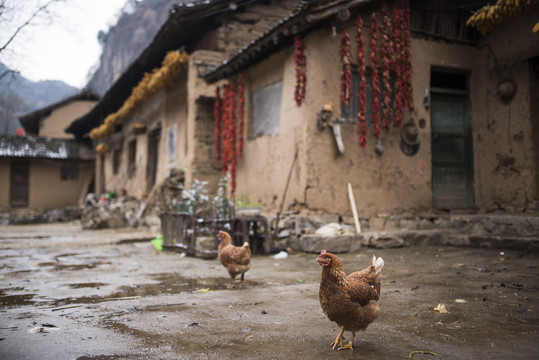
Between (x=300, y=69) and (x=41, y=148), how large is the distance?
2188 centimetres

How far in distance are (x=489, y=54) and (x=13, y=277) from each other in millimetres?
8879

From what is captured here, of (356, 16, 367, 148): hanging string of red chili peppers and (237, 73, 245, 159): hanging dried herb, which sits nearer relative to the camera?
(356, 16, 367, 148): hanging string of red chili peppers

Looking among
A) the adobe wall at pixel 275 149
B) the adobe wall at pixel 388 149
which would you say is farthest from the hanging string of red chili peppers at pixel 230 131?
the adobe wall at pixel 388 149

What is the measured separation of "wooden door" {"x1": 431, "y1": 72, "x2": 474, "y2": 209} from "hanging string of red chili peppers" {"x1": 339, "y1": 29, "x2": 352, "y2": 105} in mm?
2097

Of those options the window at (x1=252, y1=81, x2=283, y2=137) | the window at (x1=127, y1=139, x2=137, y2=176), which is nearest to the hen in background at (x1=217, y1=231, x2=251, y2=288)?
the window at (x1=252, y1=81, x2=283, y2=137)

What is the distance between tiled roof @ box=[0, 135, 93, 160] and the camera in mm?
22969

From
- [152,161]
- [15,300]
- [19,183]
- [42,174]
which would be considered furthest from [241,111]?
[19,183]

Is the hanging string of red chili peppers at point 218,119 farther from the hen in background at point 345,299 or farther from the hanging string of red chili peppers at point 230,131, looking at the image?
the hen in background at point 345,299

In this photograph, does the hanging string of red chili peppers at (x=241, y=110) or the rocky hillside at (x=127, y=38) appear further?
the rocky hillside at (x=127, y=38)

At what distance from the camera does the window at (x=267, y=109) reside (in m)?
8.26

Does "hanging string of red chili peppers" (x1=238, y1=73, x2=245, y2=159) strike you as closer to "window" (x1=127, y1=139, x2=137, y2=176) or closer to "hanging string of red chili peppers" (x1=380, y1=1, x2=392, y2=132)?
"hanging string of red chili peppers" (x1=380, y1=1, x2=392, y2=132)

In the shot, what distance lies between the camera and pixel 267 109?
8.60 m

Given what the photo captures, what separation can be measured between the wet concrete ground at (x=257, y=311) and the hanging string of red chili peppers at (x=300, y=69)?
3046 mm

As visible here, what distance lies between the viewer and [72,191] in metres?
24.7
